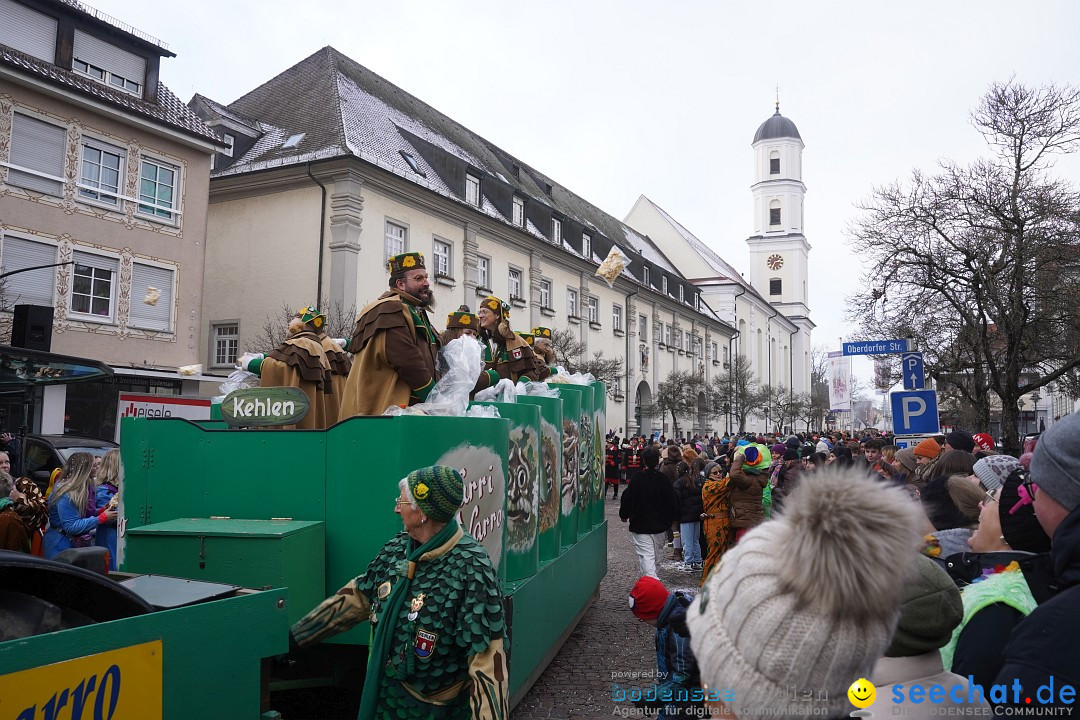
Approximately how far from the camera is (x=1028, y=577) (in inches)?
96.5

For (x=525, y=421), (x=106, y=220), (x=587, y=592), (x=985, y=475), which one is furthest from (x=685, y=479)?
(x=106, y=220)

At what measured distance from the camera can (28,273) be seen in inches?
765

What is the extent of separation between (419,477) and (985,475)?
295 cm

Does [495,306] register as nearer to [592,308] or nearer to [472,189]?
[472,189]

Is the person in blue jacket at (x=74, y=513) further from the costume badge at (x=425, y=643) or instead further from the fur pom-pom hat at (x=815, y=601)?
the fur pom-pom hat at (x=815, y=601)

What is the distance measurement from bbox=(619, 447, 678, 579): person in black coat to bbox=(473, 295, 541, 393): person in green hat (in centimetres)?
303

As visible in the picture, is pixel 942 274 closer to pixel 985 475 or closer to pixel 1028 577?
pixel 985 475

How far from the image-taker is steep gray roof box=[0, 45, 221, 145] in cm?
1929

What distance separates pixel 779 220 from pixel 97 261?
Answer: 7414 centimetres

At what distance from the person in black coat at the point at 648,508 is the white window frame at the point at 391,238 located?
1763 centimetres

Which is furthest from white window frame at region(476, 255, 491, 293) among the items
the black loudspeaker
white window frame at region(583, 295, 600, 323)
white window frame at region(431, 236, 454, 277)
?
the black loudspeaker

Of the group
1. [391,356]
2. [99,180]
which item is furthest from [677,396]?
[391,356]

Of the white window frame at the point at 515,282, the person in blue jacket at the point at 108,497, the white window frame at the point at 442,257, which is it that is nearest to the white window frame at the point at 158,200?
the white window frame at the point at 442,257

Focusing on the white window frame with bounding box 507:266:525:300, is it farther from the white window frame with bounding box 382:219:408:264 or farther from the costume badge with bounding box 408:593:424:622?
the costume badge with bounding box 408:593:424:622
